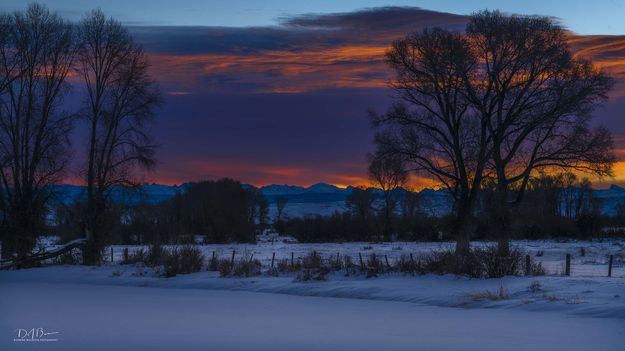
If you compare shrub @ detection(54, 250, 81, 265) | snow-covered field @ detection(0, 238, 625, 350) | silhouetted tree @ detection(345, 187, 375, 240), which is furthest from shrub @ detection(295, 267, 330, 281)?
silhouetted tree @ detection(345, 187, 375, 240)

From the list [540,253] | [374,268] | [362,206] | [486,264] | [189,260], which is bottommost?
[362,206]

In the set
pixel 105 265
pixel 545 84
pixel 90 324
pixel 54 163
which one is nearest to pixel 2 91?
pixel 54 163

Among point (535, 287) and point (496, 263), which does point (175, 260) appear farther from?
point (535, 287)

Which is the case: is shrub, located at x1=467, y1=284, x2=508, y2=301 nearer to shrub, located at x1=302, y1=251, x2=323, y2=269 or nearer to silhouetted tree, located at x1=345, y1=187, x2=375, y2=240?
shrub, located at x1=302, y1=251, x2=323, y2=269

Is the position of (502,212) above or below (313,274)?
above

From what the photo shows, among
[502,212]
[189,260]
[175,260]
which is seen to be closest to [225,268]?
[189,260]

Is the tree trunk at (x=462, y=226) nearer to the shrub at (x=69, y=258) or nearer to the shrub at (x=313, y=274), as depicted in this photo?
the shrub at (x=313, y=274)

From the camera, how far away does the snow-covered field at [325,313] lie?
14.8 metres

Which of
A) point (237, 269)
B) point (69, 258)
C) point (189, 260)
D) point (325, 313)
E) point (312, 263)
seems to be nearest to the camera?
point (325, 313)

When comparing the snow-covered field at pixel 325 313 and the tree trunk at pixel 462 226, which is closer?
the snow-covered field at pixel 325 313

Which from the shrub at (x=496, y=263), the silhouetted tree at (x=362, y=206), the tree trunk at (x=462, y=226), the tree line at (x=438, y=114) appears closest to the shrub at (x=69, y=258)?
the tree line at (x=438, y=114)

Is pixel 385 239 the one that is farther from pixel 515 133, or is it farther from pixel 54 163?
pixel 54 163

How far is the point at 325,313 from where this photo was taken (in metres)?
20.9

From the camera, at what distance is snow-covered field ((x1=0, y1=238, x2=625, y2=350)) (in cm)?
1477
